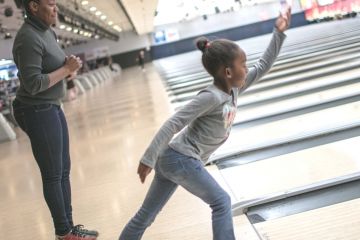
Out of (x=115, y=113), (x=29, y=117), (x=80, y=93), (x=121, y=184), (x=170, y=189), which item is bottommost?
(x=80, y=93)

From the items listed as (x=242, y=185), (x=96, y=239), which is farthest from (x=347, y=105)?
(x=96, y=239)

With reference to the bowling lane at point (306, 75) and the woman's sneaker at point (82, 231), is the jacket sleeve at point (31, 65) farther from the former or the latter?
the bowling lane at point (306, 75)

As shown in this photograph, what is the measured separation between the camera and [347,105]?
5.26m

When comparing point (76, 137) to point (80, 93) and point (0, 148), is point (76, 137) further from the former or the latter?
point (80, 93)

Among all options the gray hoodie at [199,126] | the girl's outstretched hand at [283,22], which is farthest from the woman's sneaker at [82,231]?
the girl's outstretched hand at [283,22]

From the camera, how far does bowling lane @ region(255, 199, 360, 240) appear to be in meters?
2.36

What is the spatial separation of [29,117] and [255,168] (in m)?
1.84

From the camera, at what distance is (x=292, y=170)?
3465 millimetres

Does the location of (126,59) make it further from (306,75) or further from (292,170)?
(292,170)

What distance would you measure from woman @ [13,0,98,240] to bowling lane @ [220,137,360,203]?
3.79 ft

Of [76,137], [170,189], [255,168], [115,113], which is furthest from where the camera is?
[115,113]

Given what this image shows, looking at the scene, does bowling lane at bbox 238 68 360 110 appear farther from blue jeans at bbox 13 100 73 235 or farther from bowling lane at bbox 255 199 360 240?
blue jeans at bbox 13 100 73 235

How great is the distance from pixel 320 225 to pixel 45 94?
168cm

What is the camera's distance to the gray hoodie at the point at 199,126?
6.59ft
